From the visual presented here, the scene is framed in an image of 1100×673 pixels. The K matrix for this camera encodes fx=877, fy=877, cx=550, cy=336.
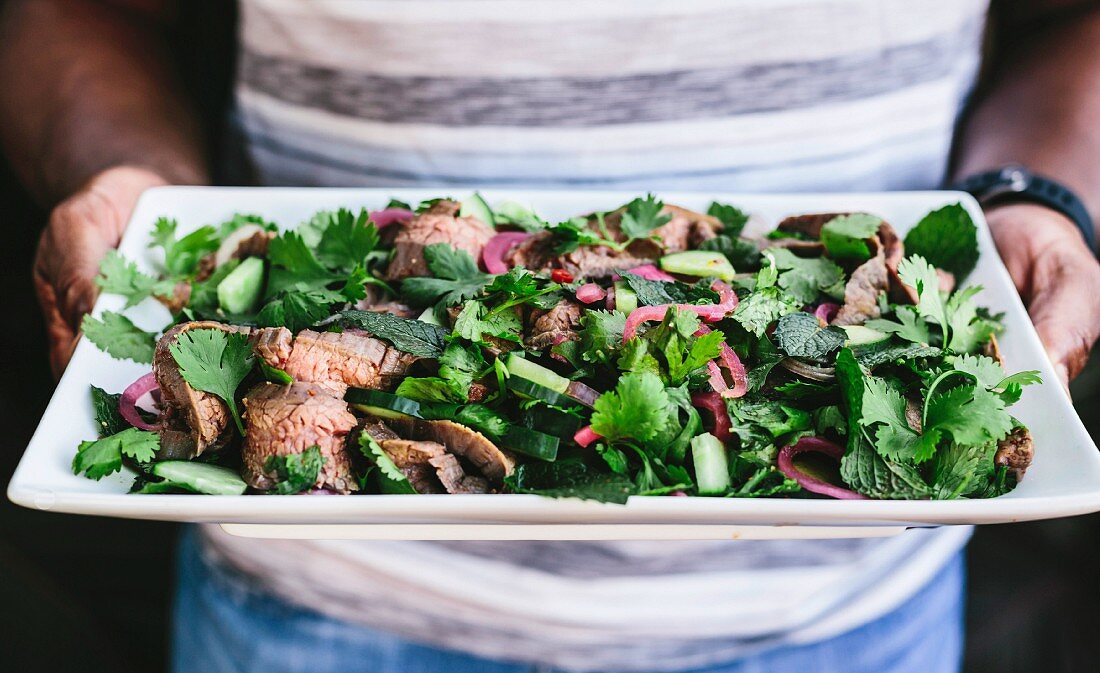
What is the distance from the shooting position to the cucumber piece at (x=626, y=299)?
1500 mm

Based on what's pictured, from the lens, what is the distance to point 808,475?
1.34 m

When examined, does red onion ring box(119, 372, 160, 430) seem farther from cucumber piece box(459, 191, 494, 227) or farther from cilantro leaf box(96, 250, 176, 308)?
cucumber piece box(459, 191, 494, 227)

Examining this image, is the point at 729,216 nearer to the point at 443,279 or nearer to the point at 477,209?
the point at 477,209

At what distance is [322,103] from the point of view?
201cm

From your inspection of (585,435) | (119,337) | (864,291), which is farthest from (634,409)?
(119,337)

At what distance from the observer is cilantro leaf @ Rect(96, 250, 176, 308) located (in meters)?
1.68

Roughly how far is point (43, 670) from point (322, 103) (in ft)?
7.76

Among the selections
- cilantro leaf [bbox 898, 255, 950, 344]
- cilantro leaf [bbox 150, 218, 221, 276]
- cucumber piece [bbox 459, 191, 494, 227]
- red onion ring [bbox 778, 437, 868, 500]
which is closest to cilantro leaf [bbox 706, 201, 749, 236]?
cilantro leaf [bbox 898, 255, 950, 344]

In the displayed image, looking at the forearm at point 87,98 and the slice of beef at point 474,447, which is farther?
the forearm at point 87,98

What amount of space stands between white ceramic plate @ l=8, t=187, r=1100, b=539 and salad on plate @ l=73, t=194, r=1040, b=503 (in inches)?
1.4

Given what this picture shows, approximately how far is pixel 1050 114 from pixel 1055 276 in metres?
0.72

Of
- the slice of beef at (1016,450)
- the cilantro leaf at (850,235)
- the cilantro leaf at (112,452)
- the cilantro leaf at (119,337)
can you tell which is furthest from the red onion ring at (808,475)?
the cilantro leaf at (119,337)

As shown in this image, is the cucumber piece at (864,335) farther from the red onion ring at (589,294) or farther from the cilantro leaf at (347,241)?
the cilantro leaf at (347,241)

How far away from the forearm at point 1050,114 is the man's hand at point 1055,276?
29 centimetres
